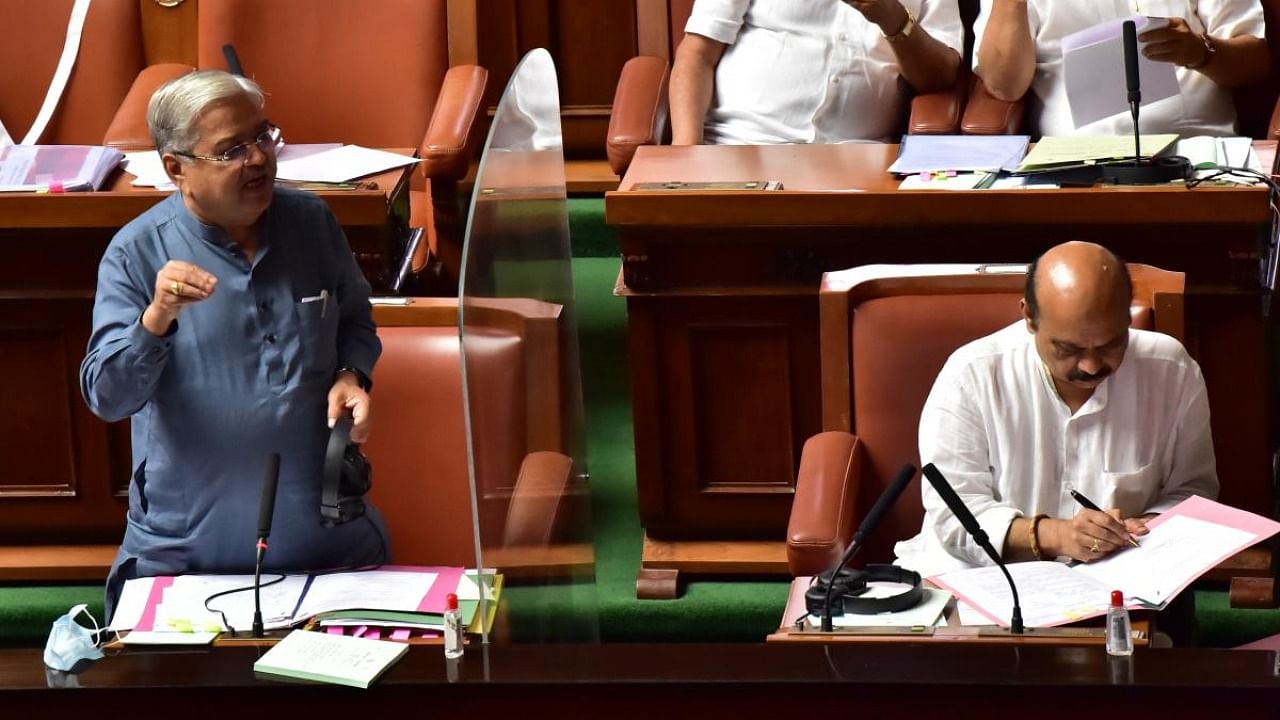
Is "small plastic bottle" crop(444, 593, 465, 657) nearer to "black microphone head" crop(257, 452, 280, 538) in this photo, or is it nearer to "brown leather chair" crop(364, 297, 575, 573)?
"black microphone head" crop(257, 452, 280, 538)

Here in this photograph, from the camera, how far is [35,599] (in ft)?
9.50

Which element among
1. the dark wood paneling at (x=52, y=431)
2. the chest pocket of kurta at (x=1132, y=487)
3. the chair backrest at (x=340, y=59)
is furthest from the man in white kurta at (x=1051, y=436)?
the chair backrest at (x=340, y=59)

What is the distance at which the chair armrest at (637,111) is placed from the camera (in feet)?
10.4

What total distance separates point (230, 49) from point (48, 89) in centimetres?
60

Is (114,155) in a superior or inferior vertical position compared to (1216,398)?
superior

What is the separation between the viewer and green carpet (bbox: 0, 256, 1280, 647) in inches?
103

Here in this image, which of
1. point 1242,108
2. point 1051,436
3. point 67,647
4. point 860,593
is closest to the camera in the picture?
point 67,647

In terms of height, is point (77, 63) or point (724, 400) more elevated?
point (77, 63)

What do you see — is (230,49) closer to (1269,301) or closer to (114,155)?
(114,155)

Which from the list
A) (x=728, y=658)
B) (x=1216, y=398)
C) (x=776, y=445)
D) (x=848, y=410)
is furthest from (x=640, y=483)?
(x=728, y=658)

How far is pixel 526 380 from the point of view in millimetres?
2176

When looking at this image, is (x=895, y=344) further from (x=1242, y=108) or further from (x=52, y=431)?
(x=52, y=431)

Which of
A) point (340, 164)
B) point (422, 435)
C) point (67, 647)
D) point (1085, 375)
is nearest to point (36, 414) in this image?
point (340, 164)

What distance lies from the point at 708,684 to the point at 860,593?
1.33 feet
